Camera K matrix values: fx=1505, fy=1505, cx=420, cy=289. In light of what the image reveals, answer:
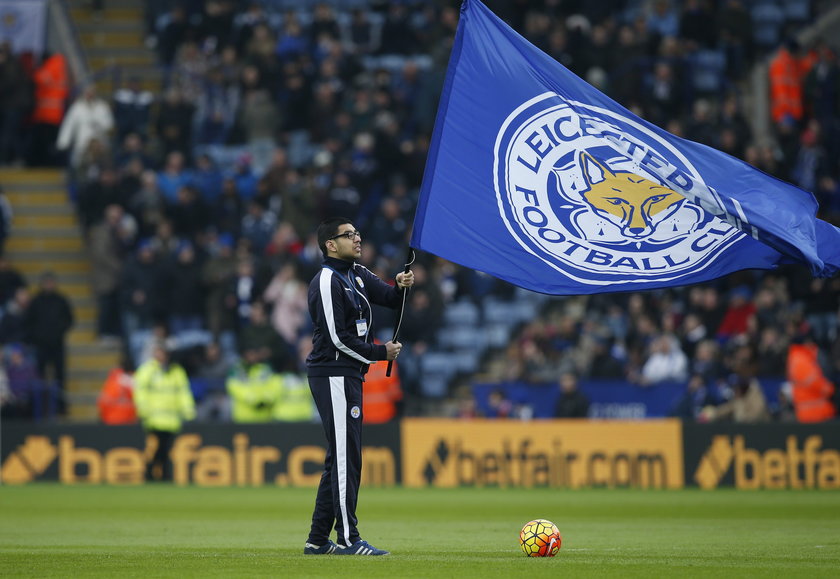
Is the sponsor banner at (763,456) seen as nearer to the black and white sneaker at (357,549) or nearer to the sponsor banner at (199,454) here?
the sponsor banner at (199,454)

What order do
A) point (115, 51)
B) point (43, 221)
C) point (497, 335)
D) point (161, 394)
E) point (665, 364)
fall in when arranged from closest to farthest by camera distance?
1. point (161, 394)
2. point (665, 364)
3. point (497, 335)
4. point (43, 221)
5. point (115, 51)

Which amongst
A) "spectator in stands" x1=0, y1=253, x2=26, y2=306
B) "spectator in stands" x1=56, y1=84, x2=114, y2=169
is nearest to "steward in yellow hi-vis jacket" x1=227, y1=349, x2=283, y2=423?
"spectator in stands" x1=0, y1=253, x2=26, y2=306

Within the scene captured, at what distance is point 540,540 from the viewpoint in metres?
11.9

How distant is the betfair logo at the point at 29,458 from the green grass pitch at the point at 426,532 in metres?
1.47

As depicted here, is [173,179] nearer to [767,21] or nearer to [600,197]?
[767,21]

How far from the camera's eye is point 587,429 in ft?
75.6

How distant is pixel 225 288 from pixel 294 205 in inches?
86.3

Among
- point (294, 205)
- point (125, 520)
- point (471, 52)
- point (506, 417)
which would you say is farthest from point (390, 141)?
point (471, 52)

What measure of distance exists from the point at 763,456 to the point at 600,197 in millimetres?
10811

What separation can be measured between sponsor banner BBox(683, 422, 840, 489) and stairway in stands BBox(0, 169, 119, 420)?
11848 mm

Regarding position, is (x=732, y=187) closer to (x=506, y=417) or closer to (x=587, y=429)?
(x=587, y=429)

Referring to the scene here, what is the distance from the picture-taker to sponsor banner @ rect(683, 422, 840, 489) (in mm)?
21828

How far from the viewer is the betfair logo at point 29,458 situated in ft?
83.4

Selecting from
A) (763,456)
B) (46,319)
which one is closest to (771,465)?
(763,456)
